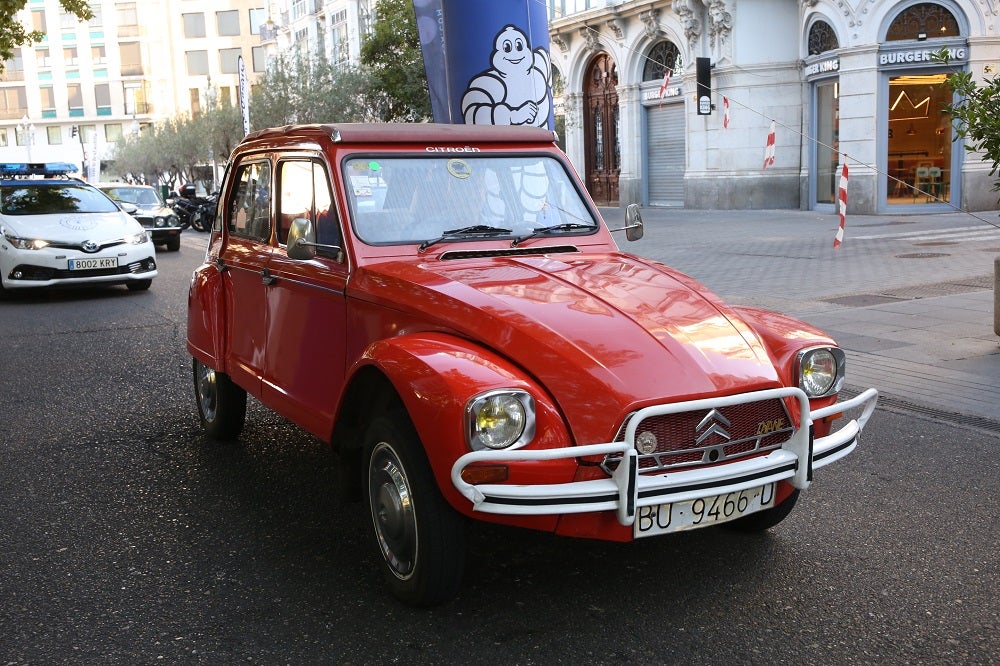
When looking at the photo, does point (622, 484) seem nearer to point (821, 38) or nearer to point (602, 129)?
point (821, 38)

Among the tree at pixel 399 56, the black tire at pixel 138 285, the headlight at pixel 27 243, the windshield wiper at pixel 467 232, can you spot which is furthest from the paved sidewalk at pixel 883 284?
the tree at pixel 399 56

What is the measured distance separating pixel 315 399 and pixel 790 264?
11717 mm

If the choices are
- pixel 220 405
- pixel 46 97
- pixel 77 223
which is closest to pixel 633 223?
pixel 220 405

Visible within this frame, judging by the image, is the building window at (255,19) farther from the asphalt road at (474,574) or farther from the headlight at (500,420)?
the headlight at (500,420)

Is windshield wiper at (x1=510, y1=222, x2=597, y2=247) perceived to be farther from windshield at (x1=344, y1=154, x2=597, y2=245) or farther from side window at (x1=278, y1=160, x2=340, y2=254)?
side window at (x1=278, y1=160, x2=340, y2=254)

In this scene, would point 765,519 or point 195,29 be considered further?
point 195,29

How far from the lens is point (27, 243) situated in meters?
13.8

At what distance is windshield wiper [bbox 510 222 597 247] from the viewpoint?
4773 mm

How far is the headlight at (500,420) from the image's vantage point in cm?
332

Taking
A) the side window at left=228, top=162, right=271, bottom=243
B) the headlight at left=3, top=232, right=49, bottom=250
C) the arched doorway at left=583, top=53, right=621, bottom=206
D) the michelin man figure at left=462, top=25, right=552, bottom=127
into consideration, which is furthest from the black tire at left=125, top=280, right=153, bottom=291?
the arched doorway at left=583, top=53, right=621, bottom=206

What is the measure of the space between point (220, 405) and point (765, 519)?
3250 mm

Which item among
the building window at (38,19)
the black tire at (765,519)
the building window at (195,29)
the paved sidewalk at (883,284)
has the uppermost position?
the building window at (38,19)

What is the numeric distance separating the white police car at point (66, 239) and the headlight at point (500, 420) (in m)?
12.0

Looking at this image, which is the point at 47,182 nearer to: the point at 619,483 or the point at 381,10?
the point at 619,483
